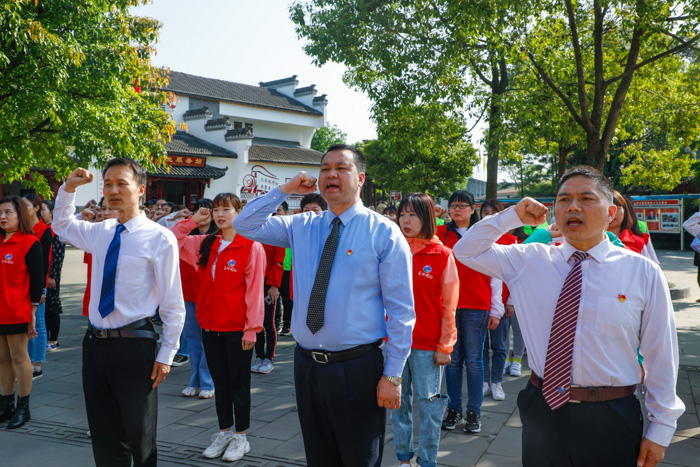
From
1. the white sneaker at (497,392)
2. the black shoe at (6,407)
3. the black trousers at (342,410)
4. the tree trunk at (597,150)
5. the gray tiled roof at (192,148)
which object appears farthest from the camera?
the gray tiled roof at (192,148)

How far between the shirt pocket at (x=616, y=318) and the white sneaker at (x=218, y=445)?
120 inches

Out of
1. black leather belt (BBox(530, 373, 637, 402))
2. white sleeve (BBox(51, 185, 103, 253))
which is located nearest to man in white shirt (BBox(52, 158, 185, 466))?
white sleeve (BBox(51, 185, 103, 253))

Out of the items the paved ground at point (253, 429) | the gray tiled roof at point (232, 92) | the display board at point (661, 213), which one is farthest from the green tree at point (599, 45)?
the gray tiled roof at point (232, 92)

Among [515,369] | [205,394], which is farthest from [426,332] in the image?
[515,369]

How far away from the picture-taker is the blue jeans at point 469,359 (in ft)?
15.8

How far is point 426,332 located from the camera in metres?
3.97

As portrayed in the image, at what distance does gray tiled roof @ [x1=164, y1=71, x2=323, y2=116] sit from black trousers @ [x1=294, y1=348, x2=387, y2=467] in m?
31.7

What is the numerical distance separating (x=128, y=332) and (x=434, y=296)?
2.10m

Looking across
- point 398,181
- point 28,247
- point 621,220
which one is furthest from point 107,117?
point 398,181

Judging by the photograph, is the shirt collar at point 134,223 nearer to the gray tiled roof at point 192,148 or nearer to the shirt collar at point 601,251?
the shirt collar at point 601,251

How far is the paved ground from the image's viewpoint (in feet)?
14.0

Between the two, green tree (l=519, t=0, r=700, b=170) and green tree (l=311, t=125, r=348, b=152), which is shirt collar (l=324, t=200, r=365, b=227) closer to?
green tree (l=519, t=0, r=700, b=170)

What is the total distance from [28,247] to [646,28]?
32.0 feet

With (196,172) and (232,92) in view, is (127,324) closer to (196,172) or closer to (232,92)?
(196,172)
